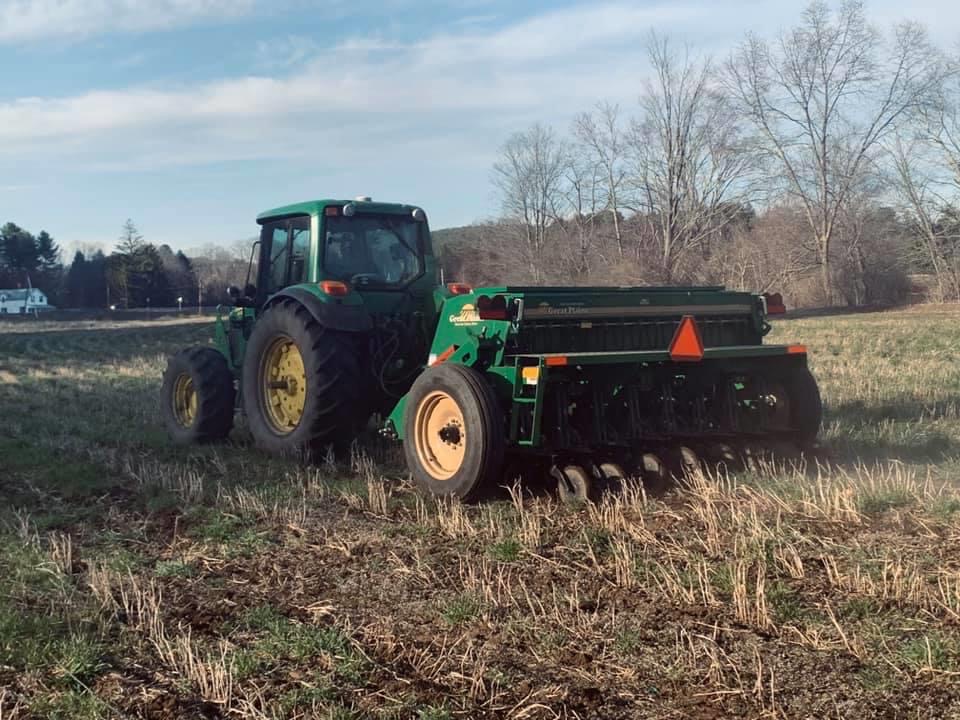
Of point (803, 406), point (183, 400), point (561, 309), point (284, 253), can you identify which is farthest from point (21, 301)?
point (803, 406)

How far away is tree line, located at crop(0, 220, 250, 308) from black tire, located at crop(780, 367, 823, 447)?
58139mm

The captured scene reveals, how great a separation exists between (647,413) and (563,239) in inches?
1615

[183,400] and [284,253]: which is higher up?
[284,253]

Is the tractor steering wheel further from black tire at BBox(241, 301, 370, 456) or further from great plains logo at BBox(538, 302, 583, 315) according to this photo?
great plains logo at BBox(538, 302, 583, 315)

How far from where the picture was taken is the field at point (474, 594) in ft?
10.8

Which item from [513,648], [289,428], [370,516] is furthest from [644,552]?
[289,428]

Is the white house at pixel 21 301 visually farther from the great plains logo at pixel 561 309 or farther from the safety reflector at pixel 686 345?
the safety reflector at pixel 686 345

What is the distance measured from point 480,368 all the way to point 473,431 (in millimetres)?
734

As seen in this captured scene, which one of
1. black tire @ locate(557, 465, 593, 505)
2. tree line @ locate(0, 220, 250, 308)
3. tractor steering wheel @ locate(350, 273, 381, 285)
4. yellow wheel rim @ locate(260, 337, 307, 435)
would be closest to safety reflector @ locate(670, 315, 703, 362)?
black tire @ locate(557, 465, 593, 505)

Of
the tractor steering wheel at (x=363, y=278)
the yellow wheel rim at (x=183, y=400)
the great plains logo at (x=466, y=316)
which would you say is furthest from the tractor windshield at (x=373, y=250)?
the yellow wheel rim at (x=183, y=400)

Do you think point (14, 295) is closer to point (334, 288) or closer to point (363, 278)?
point (363, 278)

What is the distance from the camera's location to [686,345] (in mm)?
6512

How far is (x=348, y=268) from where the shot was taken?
8.12 m

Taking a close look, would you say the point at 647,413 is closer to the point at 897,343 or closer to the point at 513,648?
the point at 513,648
